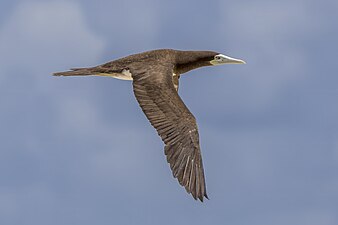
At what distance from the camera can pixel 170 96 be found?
20.2m

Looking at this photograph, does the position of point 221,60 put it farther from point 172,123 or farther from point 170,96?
point 172,123

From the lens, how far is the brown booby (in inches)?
741

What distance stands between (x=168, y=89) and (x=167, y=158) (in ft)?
6.63

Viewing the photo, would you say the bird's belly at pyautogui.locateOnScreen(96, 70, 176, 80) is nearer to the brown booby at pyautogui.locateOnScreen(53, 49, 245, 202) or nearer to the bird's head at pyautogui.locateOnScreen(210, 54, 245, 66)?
the brown booby at pyautogui.locateOnScreen(53, 49, 245, 202)

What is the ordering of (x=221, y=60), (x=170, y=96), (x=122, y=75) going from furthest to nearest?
(x=221, y=60) → (x=122, y=75) → (x=170, y=96)

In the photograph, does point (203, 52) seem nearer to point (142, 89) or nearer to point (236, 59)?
point (236, 59)

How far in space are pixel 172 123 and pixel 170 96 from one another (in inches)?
31.0

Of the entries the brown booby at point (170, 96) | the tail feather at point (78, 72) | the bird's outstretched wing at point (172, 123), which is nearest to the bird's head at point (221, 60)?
the brown booby at point (170, 96)

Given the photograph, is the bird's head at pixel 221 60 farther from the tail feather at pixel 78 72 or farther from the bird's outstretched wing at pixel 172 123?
the tail feather at pixel 78 72

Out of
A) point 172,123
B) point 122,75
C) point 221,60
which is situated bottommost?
point 172,123

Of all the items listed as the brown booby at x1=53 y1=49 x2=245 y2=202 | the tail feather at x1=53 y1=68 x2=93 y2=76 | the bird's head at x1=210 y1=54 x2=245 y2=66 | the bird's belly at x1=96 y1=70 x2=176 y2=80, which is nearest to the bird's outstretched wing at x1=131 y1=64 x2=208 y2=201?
the brown booby at x1=53 y1=49 x2=245 y2=202

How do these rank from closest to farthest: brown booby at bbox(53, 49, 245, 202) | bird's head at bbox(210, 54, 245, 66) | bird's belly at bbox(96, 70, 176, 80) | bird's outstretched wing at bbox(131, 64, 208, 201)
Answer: bird's outstretched wing at bbox(131, 64, 208, 201) < brown booby at bbox(53, 49, 245, 202) < bird's belly at bbox(96, 70, 176, 80) < bird's head at bbox(210, 54, 245, 66)

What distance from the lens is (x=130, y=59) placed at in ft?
71.6

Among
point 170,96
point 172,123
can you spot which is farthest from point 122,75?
point 172,123
